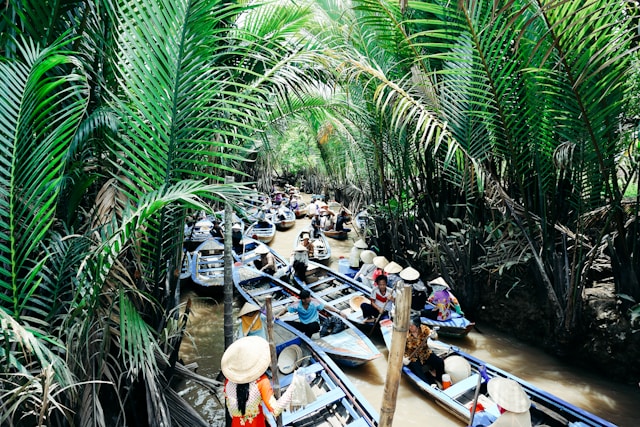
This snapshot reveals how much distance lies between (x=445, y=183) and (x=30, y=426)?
702 centimetres

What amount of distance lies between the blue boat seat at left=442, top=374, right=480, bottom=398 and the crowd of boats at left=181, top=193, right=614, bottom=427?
0.04 ft

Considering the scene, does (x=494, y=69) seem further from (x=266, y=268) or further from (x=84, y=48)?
(x=266, y=268)

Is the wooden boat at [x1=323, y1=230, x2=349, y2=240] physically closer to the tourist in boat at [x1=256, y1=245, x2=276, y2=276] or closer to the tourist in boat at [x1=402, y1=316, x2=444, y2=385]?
the tourist in boat at [x1=256, y1=245, x2=276, y2=276]

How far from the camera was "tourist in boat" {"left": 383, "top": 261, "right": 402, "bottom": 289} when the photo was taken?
6504mm

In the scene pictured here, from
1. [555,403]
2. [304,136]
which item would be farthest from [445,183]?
[304,136]

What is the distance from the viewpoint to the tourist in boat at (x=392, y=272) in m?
6.50

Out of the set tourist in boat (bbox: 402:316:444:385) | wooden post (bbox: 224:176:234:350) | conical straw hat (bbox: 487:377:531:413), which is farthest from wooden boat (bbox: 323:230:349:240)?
conical straw hat (bbox: 487:377:531:413)

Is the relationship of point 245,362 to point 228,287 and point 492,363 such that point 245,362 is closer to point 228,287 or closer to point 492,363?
point 228,287

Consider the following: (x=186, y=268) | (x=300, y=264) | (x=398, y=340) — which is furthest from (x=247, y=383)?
(x=186, y=268)

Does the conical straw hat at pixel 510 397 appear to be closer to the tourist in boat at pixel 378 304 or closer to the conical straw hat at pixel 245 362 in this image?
the conical straw hat at pixel 245 362

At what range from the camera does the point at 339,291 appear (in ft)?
25.6

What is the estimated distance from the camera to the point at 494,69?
4.20 meters

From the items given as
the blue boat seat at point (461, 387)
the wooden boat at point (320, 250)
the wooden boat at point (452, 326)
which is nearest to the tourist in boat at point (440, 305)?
the wooden boat at point (452, 326)

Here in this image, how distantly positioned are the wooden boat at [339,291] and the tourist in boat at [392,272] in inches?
19.3
